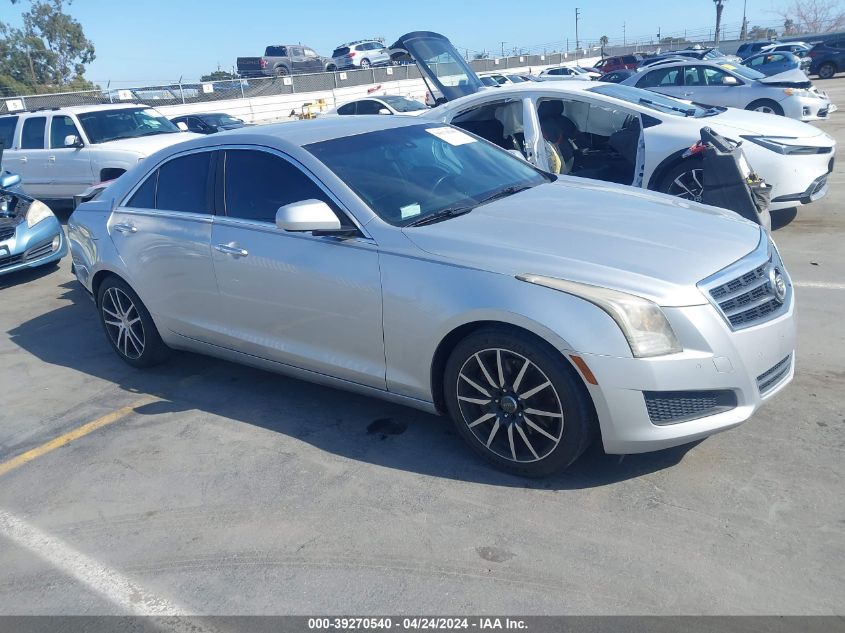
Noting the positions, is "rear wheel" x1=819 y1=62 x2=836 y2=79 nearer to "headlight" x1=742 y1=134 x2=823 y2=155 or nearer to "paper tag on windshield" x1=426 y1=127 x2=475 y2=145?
"headlight" x1=742 y1=134 x2=823 y2=155

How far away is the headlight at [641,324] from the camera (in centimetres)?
323

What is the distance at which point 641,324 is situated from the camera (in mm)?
3242

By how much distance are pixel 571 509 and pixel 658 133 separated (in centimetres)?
502

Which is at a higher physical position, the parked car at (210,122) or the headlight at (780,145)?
the headlight at (780,145)

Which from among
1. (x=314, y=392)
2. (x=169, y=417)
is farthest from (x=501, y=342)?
(x=169, y=417)

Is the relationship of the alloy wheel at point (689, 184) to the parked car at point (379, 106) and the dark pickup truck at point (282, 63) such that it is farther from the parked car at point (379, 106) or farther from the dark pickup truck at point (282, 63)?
the dark pickup truck at point (282, 63)

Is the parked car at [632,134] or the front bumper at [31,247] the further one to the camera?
the front bumper at [31,247]

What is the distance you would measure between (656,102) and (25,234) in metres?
7.18

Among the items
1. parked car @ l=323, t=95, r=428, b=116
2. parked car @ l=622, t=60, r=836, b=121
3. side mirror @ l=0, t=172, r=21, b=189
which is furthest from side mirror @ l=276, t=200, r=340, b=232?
parked car @ l=323, t=95, r=428, b=116

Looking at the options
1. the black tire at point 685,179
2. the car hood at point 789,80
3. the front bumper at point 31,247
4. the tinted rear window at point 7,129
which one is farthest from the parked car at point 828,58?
the front bumper at point 31,247

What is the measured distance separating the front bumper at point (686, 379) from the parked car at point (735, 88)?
13.3m

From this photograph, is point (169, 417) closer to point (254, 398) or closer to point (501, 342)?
point (254, 398)

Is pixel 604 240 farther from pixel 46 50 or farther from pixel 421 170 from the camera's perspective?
pixel 46 50

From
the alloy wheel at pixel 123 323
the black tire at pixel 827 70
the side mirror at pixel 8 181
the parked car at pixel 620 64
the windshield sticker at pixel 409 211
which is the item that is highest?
the windshield sticker at pixel 409 211
